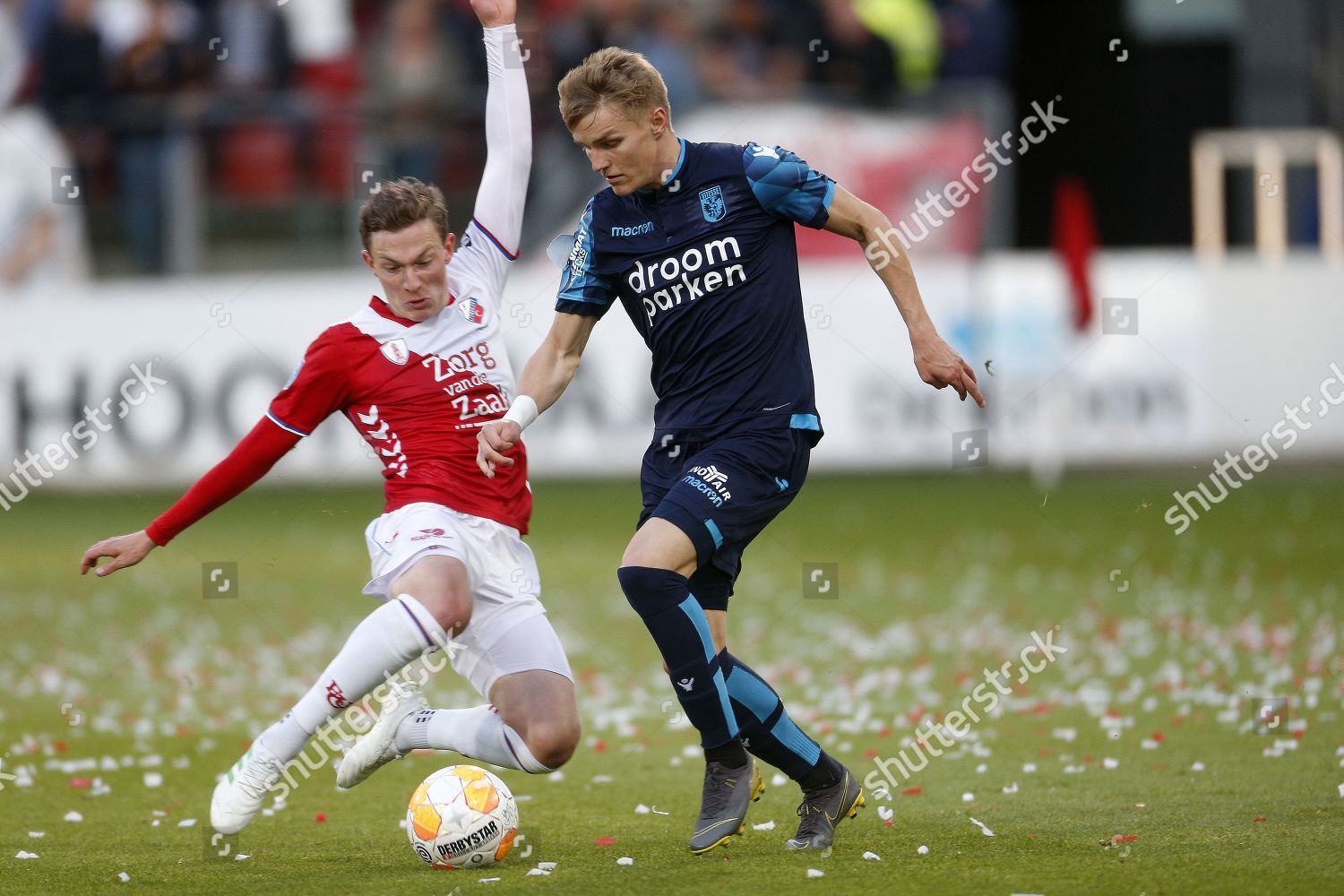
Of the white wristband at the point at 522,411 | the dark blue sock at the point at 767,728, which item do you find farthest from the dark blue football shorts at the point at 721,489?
the white wristband at the point at 522,411

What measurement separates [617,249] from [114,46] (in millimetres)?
13094

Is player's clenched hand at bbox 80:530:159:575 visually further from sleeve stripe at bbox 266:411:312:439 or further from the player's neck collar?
the player's neck collar

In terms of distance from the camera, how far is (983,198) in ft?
55.4

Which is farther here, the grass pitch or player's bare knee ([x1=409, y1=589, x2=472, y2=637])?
player's bare knee ([x1=409, y1=589, x2=472, y2=637])

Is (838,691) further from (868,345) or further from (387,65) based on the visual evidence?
(387,65)

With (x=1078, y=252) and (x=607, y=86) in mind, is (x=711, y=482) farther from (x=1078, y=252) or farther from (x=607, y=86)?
(x=1078, y=252)

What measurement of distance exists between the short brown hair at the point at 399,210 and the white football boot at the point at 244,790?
5.56ft

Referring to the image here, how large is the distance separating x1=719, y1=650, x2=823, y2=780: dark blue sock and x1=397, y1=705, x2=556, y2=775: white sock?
67 cm

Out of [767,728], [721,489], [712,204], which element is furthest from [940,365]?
[767,728]

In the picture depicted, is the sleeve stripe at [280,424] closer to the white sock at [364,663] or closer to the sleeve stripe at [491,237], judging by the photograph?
the white sock at [364,663]

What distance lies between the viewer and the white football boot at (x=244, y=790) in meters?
5.13

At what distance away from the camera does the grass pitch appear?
5.09m

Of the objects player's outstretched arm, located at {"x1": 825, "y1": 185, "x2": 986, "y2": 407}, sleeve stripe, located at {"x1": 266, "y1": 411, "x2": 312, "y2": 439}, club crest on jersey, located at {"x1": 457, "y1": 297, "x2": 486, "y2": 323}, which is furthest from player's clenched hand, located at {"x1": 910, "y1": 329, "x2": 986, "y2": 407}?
sleeve stripe, located at {"x1": 266, "y1": 411, "x2": 312, "y2": 439}

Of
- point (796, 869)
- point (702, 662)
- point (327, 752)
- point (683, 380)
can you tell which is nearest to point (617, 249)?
point (683, 380)
